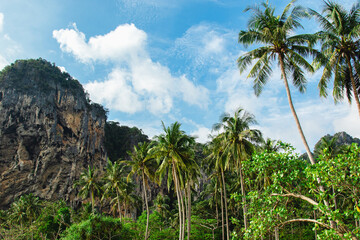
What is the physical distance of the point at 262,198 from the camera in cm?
841

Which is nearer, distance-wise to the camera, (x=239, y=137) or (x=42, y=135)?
(x=239, y=137)

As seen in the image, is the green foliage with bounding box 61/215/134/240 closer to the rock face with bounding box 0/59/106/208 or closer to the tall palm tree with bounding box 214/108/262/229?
the tall palm tree with bounding box 214/108/262/229

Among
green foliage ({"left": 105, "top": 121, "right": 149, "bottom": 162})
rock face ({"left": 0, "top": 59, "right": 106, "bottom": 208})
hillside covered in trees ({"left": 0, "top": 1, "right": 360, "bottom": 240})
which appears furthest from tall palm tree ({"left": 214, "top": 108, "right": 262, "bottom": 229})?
green foliage ({"left": 105, "top": 121, "right": 149, "bottom": 162})

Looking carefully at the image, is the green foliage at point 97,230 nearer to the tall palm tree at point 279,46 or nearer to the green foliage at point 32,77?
the tall palm tree at point 279,46

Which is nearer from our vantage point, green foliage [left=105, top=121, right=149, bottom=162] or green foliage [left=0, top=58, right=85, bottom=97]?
green foliage [left=0, top=58, right=85, bottom=97]

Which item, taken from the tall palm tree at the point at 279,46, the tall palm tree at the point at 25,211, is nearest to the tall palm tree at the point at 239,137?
the tall palm tree at the point at 279,46

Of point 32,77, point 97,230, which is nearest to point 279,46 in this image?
point 97,230

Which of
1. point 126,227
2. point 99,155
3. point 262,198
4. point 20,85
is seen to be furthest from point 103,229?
point 20,85

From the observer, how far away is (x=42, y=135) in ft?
186

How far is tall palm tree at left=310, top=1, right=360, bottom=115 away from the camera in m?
12.1

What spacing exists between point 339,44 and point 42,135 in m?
59.7

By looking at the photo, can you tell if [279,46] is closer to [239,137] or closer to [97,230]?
[239,137]

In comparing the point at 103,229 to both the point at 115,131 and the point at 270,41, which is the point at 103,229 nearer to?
the point at 270,41

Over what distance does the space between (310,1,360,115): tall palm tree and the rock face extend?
5530cm
